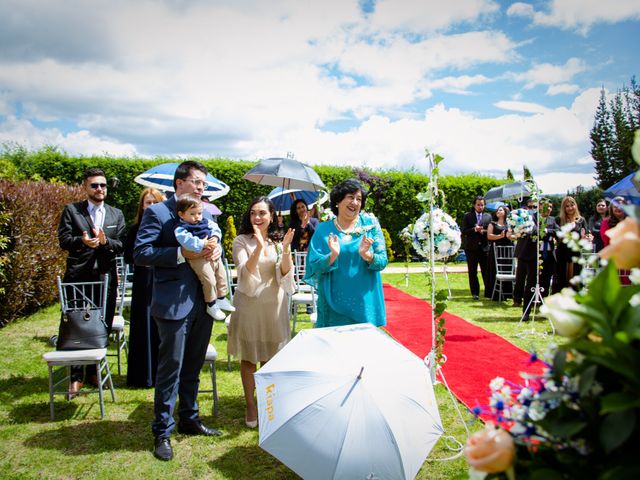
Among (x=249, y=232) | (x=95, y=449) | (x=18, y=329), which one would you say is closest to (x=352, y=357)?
(x=249, y=232)

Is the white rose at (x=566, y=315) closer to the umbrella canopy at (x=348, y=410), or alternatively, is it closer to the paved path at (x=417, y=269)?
the umbrella canopy at (x=348, y=410)

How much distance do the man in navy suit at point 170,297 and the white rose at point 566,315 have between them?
2975mm

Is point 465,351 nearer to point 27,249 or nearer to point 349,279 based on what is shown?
point 349,279

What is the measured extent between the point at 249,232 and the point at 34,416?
8.66ft

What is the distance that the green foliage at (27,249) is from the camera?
8031 mm

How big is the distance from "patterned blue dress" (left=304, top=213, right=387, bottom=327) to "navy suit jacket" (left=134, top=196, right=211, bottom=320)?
3.24ft

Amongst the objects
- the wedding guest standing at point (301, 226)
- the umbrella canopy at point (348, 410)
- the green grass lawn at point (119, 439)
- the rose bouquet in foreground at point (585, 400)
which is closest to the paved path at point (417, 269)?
the wedding guest standing at point (301, 226)

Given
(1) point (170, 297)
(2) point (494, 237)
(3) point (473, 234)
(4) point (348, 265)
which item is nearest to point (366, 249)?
(4) point (348, 265)

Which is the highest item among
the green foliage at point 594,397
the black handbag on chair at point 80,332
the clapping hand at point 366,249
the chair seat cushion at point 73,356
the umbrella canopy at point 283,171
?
the umbrella canopy at point 283,171

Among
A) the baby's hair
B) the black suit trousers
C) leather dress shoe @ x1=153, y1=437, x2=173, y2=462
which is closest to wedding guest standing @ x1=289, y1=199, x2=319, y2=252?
the black suit trousers

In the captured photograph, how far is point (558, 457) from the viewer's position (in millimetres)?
940

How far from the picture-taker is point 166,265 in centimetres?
361

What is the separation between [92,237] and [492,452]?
567cm

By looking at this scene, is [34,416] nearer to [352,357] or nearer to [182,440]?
[182,440]
